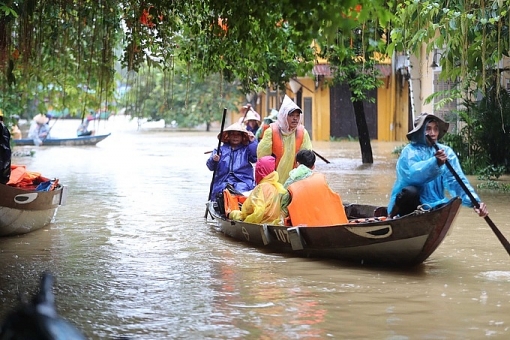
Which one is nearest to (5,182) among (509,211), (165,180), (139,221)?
(139,221)

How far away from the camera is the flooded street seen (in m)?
7.12

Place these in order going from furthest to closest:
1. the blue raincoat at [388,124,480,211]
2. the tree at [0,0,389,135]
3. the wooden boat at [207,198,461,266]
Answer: the blue raincoat at [388,124,480,211] → the wooden boat at [207,198,461,266] → the tree at [0,0,389,135]

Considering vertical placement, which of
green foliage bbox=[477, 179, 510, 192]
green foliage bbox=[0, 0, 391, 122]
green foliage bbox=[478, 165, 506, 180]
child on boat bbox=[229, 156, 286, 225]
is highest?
green foliage bbox=[0, 0, 391, 122]

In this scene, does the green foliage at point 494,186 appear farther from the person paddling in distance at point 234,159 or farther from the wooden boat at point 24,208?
the wooden boat at point 24,208

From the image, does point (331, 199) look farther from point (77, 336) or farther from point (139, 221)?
point (77, 336)

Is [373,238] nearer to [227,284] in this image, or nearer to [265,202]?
[227,284]

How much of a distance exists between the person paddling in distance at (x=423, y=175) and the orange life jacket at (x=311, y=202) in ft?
2.59

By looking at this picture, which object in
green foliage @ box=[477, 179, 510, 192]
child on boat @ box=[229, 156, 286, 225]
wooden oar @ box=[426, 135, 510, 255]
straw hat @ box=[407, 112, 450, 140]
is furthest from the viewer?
green foliage @ box=[477, 179, 510, 192]

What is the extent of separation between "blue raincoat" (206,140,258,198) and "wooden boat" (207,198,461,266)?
6.56ft

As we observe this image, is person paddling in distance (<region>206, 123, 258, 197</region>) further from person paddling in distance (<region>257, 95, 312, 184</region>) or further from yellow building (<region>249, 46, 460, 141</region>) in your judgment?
yellow building (<region>249, 46, 460, 141</region>)

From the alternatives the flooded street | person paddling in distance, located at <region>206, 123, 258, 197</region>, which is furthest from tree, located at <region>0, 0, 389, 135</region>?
the flooded street

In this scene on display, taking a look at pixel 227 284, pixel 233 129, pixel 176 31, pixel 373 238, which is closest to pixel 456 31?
pixel 233 129

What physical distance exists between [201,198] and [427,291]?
28.0 ft

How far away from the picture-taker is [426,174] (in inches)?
348
